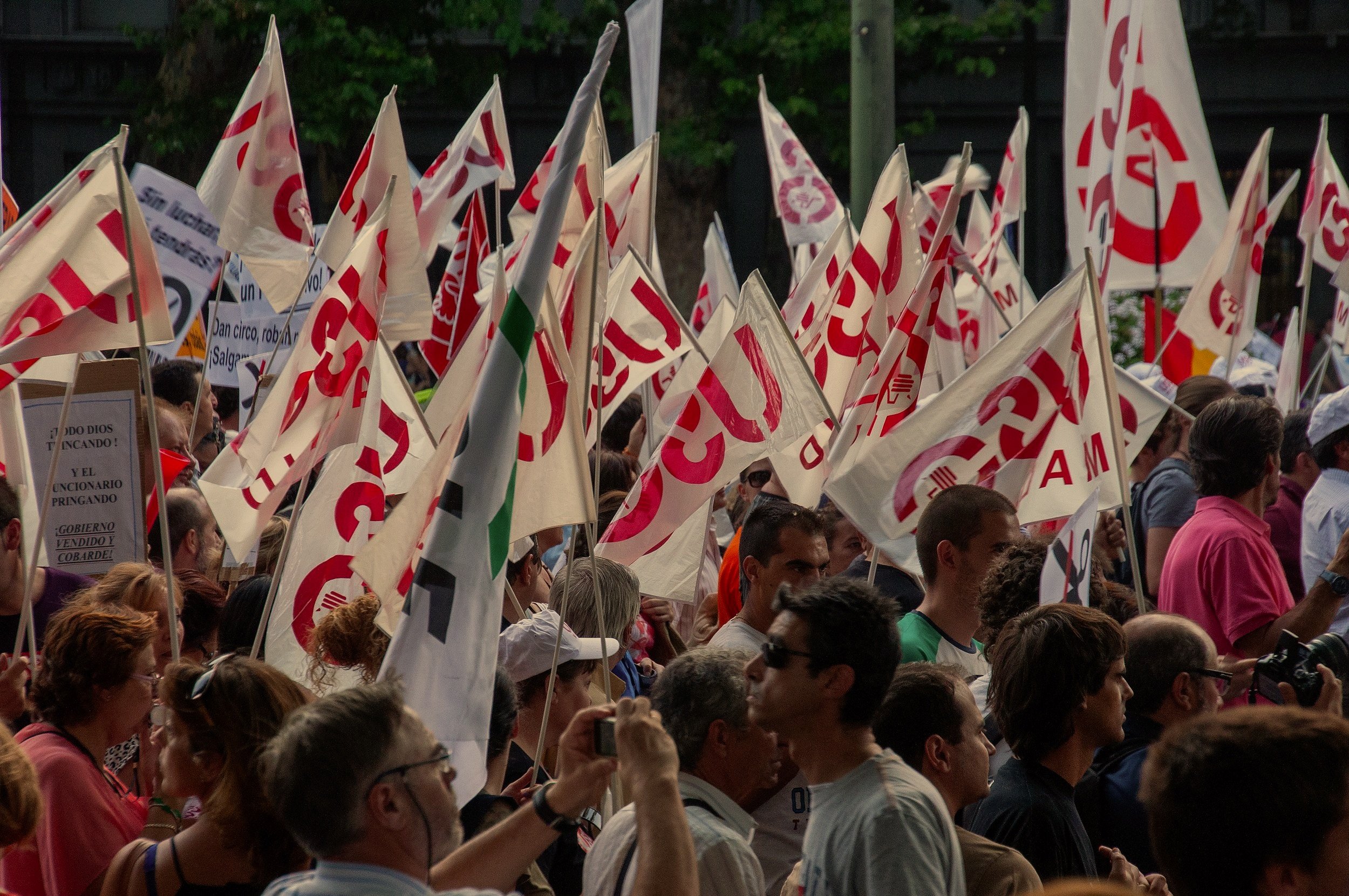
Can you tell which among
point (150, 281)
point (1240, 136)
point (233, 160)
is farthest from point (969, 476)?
point (1240, 136)

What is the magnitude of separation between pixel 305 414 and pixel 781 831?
2368 millimetres

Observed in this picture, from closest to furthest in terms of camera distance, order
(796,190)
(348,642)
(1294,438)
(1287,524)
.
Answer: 1. (348,642)
2. (1287,524)
3. (1294,438)
4. (796,190)

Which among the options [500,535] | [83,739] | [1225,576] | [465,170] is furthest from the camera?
[465,170]

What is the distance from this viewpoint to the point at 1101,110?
7824 millimetres

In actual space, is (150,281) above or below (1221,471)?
above

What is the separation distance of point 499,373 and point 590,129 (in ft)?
8.43

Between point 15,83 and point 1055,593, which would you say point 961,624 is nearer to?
point 1055,593

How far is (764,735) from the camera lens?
3.24 meters

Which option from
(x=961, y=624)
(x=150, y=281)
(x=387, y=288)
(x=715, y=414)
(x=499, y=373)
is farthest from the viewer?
(x=387, y=288)

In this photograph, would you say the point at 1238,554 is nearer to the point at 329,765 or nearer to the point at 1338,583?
the point at 1338,583

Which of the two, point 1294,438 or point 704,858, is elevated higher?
point 1294,438

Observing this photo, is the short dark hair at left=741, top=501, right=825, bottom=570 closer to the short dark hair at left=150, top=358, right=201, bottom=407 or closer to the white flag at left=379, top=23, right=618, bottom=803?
the white flag at left=379, top=23, right=618, bottom=803

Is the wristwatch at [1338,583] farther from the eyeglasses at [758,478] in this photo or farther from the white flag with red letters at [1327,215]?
the white flag with red letters at [1327,215]

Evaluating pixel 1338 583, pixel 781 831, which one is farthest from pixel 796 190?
pixel 781 831
